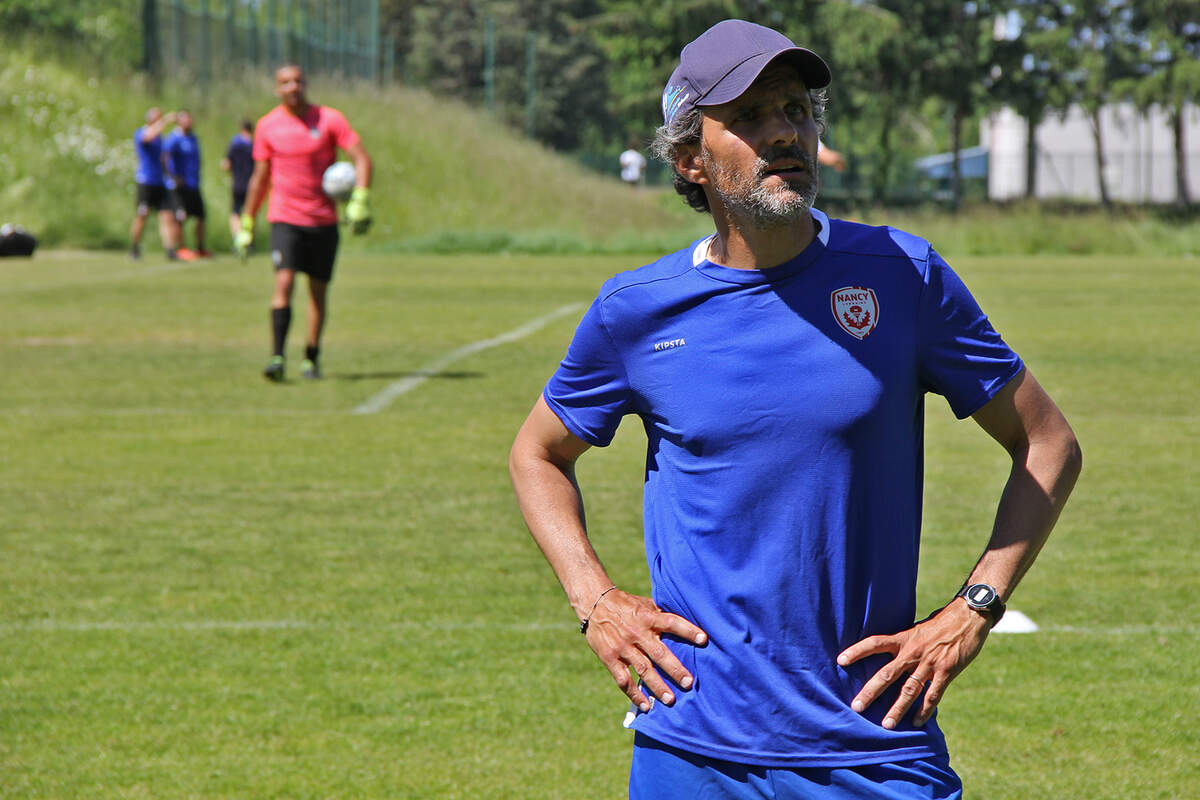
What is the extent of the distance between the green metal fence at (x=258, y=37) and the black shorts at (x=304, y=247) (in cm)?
2699

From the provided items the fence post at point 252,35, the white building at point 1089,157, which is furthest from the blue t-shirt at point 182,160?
the white building at point 1089,157

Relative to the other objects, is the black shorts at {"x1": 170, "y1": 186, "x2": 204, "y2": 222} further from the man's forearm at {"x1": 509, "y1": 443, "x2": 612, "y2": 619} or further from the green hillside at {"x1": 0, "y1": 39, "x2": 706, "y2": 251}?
the man's forearm at {"x1": 509, "y1": 443, "x2": 612, "y2": 619}

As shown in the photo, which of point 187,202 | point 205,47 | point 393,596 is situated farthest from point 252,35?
point 393,596

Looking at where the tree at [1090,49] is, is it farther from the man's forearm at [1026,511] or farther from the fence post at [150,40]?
the man's forearm at [1026,511]

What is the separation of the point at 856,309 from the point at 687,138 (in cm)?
44

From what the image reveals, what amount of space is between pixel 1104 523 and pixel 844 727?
591 centimetres

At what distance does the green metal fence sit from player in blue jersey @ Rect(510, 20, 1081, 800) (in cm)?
3731

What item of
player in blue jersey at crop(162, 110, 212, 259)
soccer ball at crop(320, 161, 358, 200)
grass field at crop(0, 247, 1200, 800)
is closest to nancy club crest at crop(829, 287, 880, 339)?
grass field at crop(0, 247, 1200, 800)

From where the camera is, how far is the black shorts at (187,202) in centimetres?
2964

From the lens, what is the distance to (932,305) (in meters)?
2.81

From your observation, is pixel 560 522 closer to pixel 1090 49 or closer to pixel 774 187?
pixel 774 187

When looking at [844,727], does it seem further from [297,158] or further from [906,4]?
[906,4]

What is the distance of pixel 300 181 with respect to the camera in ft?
42.5

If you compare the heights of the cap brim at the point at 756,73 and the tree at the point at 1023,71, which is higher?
the cap brim at the point at 756,73
